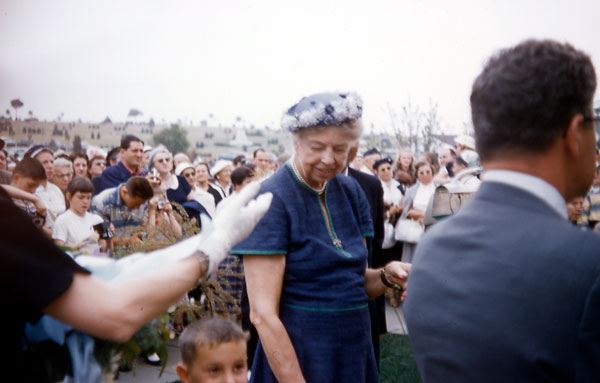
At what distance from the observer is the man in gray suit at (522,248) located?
0.99 metres

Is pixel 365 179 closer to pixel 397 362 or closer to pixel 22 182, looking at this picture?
pixel 397 362

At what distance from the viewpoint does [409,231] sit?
266 inches

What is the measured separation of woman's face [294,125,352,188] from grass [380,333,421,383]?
335 cm

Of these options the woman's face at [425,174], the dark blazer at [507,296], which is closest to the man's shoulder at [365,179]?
the dark blazer at [507,296]

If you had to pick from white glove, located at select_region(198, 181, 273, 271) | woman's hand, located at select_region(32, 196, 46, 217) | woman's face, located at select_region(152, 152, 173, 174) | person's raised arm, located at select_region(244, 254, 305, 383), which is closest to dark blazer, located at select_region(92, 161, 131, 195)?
woman's face, located at select_region(152, 152, 173, 174)

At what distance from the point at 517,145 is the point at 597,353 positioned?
48 centimetres

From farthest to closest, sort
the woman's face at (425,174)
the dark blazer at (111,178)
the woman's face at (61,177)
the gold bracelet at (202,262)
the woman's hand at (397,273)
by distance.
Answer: the woman's face at (425,174) → the woman's face at (61,177) → the dark blazer at (111,178) → the woman's hand at (397,273) → the gold bracelet at (202,262)

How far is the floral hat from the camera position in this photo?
2016 mm

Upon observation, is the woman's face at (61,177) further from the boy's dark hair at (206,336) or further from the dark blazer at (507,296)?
the dark blazer at (507,296)

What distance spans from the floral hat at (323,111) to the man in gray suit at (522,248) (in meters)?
0.84

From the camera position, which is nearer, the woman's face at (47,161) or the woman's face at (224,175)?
the woman's face at (47,161)

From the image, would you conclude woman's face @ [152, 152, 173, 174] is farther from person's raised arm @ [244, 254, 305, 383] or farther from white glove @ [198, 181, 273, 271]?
white glove @ [198, 181, 273, 271]

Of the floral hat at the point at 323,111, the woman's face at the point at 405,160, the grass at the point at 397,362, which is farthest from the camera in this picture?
the woman's face at the point at 405,160

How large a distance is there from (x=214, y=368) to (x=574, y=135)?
1.91m
